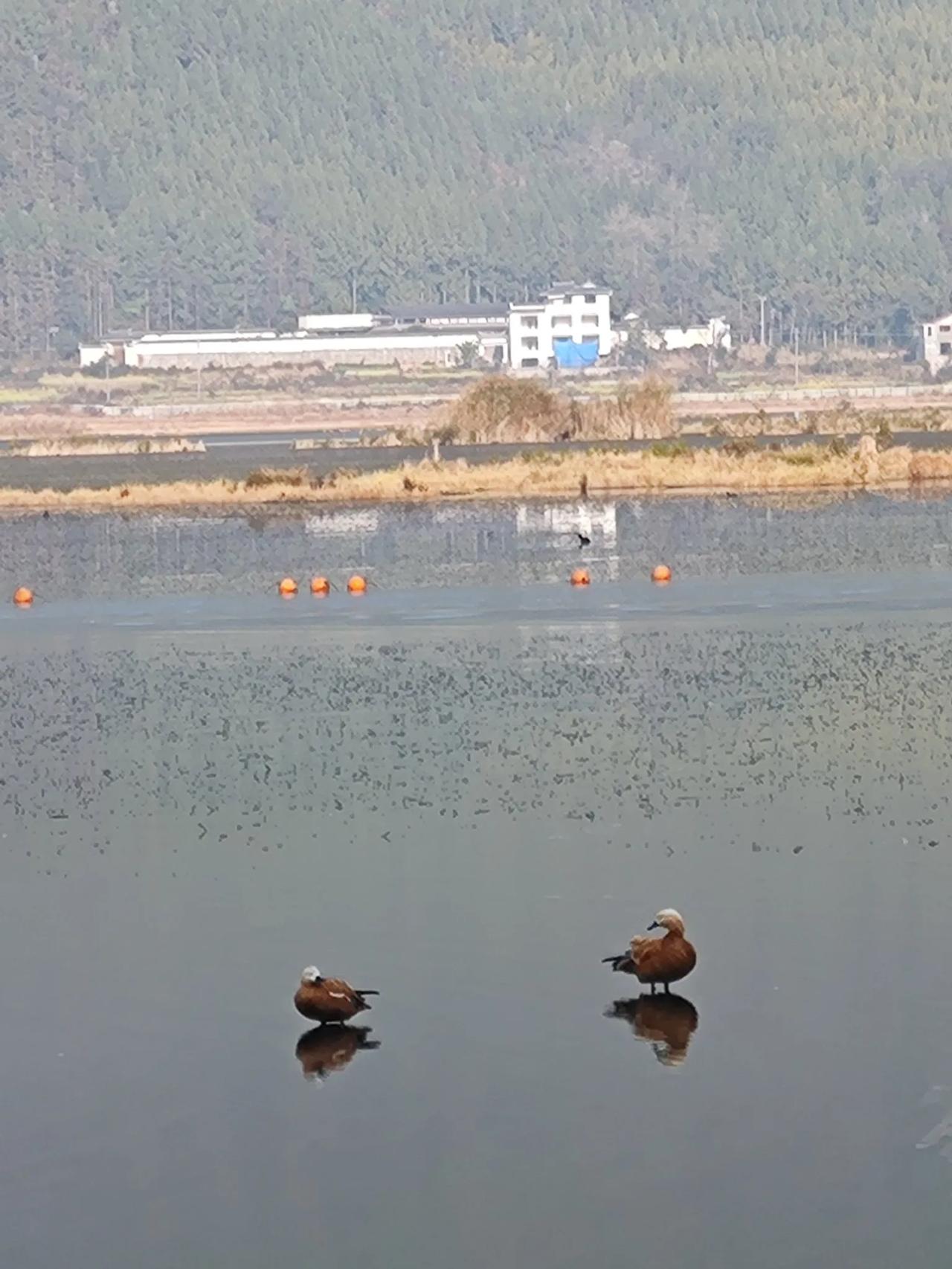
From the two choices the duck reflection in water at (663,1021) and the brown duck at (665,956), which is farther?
the brown duck at (665,956)

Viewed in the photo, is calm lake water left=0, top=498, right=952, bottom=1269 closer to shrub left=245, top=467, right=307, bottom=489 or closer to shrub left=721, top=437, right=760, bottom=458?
shrub left=245, top=467, right=307, bottom=489

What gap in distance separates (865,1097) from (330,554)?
39.8 metres

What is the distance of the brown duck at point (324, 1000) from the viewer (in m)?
17.3

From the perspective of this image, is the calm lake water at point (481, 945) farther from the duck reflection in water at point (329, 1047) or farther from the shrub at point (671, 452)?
the shrub at point (671, 452)

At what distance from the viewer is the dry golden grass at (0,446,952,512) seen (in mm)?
73250

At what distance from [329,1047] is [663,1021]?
6.61 feet

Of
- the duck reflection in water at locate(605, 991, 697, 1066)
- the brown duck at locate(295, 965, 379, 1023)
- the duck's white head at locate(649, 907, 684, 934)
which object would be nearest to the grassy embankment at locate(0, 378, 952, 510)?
the duck's white head at locate(649, 907, 684, 934)

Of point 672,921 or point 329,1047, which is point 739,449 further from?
point 329,1047

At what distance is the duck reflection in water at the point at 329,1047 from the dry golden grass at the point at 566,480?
54.8m

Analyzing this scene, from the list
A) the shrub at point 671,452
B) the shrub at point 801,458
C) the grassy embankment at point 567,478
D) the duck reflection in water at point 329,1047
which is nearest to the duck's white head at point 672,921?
the duck reflection in water at point 329,1047

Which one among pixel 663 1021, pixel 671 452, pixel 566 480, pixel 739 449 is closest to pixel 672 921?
pixel 663 1021

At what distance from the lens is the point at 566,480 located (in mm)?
74312

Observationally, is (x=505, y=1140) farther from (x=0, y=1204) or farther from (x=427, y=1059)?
(x=0, y=1204)

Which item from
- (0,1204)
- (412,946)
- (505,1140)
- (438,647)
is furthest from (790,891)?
(438,647)
